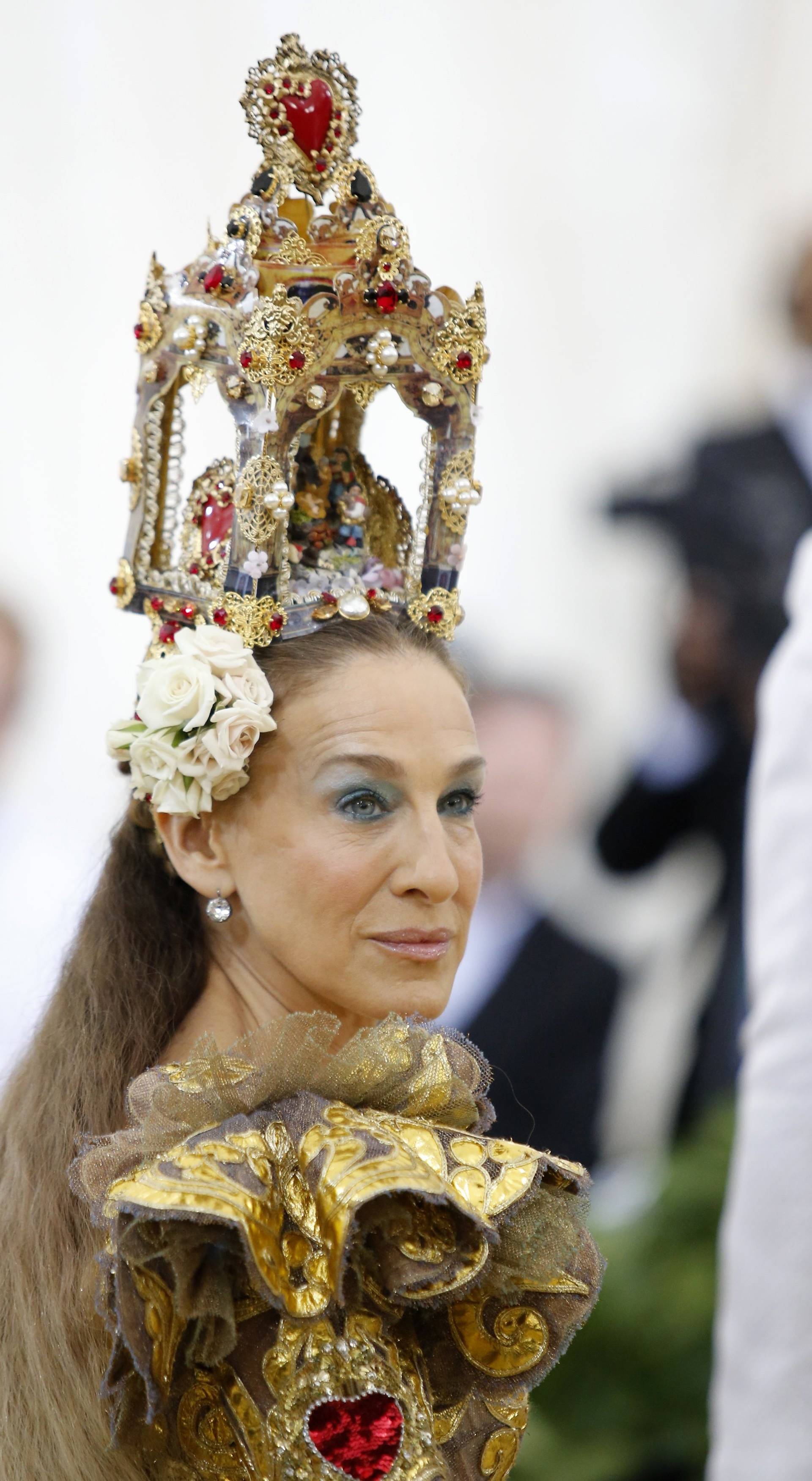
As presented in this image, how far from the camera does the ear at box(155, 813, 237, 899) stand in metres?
1.68

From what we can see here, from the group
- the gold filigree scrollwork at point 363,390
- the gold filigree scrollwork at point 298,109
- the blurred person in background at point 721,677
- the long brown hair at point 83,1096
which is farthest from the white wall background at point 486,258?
the gold filigree scrollwork at point 298,109

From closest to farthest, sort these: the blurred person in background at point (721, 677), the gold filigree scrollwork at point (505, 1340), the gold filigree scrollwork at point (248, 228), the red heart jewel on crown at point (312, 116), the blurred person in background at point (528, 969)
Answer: the gold filigree scrollwork at point (505, 1340) < the gold filigree scrollwork at point (248, 228) < the red heart jewel on crown at point (312, 116) < the blurred person in background at point (528, 969) < the blurred person in background at point (721, 677)

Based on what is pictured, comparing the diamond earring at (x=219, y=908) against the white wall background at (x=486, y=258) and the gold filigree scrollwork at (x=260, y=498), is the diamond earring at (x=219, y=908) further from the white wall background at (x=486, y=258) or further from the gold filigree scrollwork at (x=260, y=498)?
the white wall background at (x=486, y=258)

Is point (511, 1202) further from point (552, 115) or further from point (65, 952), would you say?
point (552, 115)

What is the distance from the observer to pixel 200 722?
63.2 inches

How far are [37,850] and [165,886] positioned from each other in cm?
165

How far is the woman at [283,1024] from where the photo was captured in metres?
1.35

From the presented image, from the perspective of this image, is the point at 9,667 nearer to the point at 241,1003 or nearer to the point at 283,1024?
the point at 241,1003

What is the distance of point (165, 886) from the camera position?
1827 millimetres

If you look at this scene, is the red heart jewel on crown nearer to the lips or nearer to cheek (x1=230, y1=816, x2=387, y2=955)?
cheek (x1=230, y1=816, x2=387, y2=955)

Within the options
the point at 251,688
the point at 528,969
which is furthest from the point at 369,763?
the point at 528,969

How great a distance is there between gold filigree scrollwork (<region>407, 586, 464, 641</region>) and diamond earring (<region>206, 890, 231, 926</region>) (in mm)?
381

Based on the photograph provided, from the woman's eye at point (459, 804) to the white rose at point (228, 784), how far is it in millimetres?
225

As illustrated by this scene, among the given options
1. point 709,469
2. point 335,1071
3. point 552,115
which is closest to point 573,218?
point 552,115
